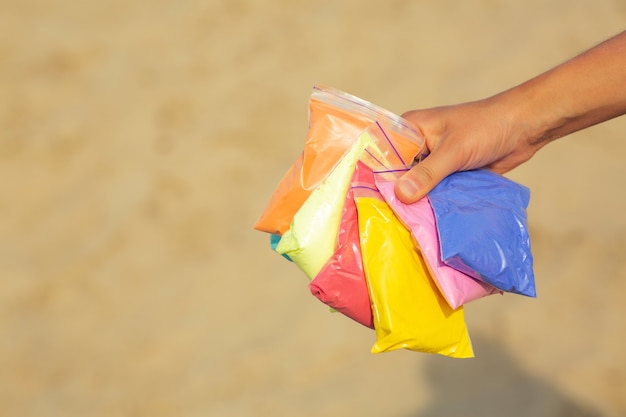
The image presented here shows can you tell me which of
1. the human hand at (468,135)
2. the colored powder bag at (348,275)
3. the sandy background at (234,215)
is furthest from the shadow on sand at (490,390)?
the colored powder bag at (348,275)

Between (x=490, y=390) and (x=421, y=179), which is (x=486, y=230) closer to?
(x=421, y=179)

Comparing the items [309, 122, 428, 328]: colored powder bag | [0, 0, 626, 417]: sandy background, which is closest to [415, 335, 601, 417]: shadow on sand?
[0, 0, 626, 417]: sandy background

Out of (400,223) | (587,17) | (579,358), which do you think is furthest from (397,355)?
(587,17)

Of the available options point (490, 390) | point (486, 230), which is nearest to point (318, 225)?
point (486, 230)

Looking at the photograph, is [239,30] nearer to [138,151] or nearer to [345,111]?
[138,151]

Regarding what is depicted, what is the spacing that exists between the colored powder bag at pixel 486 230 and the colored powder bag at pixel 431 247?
1 centimetres

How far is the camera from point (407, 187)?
1053 mm

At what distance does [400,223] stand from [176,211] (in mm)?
1296

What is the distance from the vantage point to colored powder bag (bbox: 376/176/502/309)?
1.03 m

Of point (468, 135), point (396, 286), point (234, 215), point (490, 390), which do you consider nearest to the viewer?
point (396, 286)

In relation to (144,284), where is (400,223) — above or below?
above

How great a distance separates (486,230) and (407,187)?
118 millimetres

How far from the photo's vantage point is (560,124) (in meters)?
1.27

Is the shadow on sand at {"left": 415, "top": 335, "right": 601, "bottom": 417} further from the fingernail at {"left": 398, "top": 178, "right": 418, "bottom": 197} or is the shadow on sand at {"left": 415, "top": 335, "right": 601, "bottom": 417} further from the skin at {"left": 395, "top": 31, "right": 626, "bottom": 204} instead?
the fingernail at {"left": 398, "top": 178, "right": 418, "bottom": 197}
